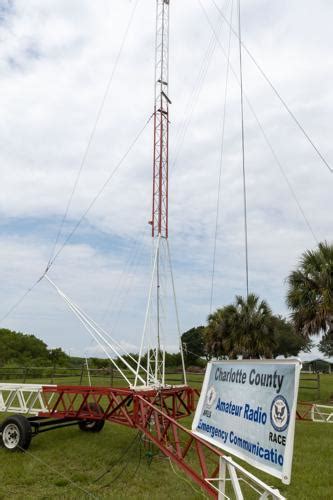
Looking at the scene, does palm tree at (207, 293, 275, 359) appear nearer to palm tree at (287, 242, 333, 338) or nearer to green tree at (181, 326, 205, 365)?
palm tree at (287, 242, 333, 338)

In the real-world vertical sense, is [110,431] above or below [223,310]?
below

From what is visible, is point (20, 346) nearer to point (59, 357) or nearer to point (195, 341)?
point (59, 357)

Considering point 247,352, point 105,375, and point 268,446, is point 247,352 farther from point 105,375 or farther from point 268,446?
point 268,446

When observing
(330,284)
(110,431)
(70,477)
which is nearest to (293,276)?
(330,284)

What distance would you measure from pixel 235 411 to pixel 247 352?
2404 centimetres

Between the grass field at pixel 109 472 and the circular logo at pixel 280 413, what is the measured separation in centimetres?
373

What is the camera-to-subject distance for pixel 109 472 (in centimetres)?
884

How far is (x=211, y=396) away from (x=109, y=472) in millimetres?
4337

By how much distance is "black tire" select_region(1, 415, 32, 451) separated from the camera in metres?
10.2

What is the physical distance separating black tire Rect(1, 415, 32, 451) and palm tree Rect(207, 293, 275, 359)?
18611mm

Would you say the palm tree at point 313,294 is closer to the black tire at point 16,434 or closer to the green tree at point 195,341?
the black tire at point 16,434

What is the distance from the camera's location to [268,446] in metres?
4.48

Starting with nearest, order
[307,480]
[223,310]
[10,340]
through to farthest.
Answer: [307,480], [223,310], [10,340]

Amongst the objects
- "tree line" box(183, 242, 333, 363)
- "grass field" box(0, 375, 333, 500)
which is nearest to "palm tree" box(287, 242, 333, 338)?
"tree line" box(183, 242, 333, 363)
